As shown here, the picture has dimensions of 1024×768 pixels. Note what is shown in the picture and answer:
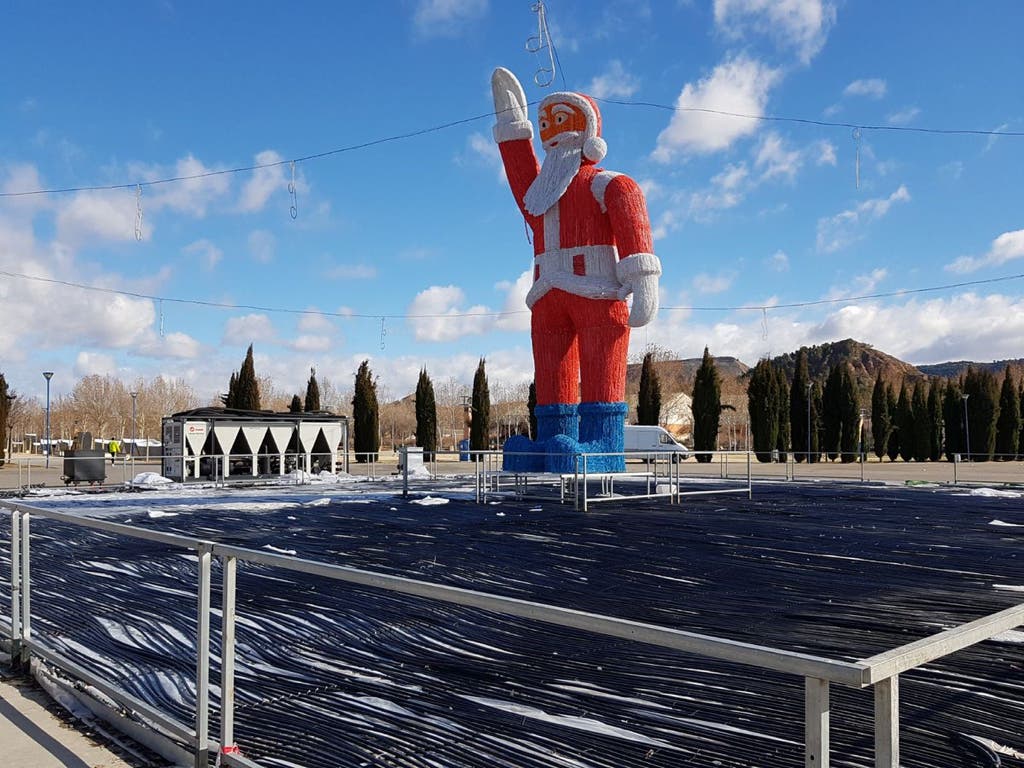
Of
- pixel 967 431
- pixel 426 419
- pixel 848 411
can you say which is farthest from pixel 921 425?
pixel 426 419

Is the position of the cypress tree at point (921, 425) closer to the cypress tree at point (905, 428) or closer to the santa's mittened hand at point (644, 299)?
the cypress tree at point (905, 428)

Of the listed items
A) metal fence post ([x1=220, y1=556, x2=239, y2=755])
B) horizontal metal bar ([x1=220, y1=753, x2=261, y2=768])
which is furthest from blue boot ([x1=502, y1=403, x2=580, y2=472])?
horizontal metal bar ([x1=220, y1=753, x2=261, y2=768])

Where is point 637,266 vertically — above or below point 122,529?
above

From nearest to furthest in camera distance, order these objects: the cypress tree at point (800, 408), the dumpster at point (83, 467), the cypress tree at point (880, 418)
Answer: the dumpster at point (83, 467) → the cypress tree at point (800, 408) → the cypress tree at point (880, 418)

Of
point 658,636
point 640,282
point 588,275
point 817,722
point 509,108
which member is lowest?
point 817,722

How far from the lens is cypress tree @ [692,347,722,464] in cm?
3919

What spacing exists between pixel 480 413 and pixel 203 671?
36.1m

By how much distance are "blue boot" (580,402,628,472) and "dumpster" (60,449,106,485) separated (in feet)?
41.2

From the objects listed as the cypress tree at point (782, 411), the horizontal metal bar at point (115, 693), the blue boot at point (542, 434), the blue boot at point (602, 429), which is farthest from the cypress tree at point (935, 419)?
the horizontal metal bar at point (115, 693)

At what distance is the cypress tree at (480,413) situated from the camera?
3853 cm

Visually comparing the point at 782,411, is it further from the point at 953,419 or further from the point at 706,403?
the point at 953,419

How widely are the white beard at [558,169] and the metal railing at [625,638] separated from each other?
549 inches

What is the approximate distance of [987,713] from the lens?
3.34 m

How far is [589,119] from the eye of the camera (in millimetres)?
16812
